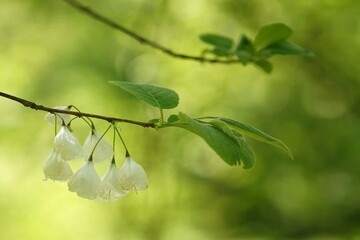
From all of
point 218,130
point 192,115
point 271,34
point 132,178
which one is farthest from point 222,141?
point 192,115

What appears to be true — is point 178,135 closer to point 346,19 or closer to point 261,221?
point 261,221

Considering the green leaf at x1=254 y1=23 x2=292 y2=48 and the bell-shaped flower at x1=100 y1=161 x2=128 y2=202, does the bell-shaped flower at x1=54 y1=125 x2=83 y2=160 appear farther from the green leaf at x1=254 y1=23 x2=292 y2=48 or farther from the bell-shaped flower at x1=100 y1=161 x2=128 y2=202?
the green leaf at x1=254 y1=23 x2=292 y2=48

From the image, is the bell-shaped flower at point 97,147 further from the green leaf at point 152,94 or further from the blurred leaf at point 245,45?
the blurred leaf at point 245,45

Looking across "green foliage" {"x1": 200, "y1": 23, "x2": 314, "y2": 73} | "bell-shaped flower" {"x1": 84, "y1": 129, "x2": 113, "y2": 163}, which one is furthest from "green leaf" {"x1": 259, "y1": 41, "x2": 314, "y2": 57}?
"bell-shaped flower" {"x1": 84, "y1": 129, "x2": 113, "y2": 163}

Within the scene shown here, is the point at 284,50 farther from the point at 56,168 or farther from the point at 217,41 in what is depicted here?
the point at 56,168

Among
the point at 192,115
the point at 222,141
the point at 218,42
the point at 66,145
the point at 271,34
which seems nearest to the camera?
the point at 222,141

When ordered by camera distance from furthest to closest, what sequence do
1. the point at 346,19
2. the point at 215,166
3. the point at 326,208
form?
the point at 215,166 → the point at 326,208 → the point at 346,19

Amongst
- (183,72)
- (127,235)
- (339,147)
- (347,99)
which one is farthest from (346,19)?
(127,235)
